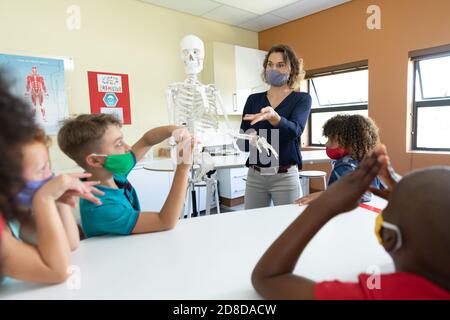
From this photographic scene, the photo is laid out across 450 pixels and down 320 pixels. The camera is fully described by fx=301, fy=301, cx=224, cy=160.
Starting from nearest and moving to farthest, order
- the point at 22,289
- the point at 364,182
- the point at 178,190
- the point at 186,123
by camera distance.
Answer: the point at 364,182 → the point at 22,289 → the point at 178,190 → the point at 186,123

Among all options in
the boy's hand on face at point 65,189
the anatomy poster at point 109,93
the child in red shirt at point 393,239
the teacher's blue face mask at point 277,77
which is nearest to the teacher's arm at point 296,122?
the teacher's blue face mask at point 277,77

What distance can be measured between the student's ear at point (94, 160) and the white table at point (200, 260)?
280mm

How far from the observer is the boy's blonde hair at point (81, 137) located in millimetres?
1097

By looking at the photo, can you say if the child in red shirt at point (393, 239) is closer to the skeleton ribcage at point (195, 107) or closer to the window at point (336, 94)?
the skeleton ribcage at point (195, 107)

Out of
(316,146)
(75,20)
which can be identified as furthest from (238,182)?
(75,20)

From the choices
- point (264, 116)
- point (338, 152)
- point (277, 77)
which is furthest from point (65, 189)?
point (277, 77)

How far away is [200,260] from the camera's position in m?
0.92

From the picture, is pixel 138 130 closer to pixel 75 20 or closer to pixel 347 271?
pixel 75 20

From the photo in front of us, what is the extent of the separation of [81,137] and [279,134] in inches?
41.5

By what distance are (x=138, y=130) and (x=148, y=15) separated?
1.60 metres

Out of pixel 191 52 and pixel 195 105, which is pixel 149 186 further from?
pixel 191 52
